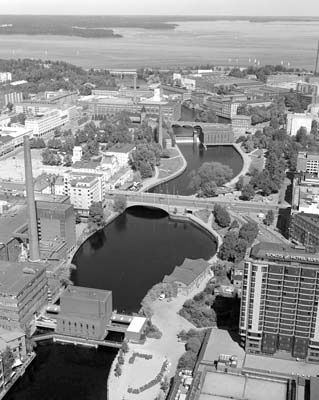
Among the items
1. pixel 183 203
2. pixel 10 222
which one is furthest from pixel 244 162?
pixel 10 222

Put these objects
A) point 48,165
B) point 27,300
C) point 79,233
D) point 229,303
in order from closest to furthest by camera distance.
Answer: point 27,300
point 229,303
point 79,233
point 48,165

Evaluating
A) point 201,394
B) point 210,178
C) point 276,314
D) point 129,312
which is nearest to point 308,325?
point 276,314

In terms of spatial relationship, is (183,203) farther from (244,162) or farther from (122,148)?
(244,162)

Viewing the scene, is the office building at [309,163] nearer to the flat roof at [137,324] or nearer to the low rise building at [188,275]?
the low rise building at [188,275]

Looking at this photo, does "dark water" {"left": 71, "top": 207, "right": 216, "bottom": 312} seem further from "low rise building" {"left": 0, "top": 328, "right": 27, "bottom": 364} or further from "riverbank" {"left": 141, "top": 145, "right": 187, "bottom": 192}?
"low rise building" {"left": 0, "top": 328, "right": 27, "bottom": 364}

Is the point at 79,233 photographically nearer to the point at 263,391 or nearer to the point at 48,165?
the point at 48,165

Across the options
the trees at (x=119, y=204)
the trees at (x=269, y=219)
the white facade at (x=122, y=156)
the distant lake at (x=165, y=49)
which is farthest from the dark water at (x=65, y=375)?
the distant lake at (x=165, y=49)
